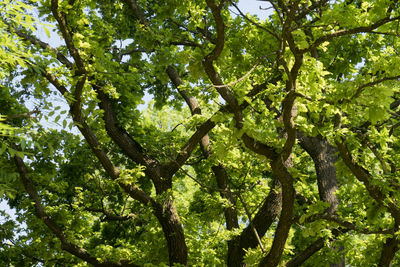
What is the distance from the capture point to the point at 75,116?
7.19 meters

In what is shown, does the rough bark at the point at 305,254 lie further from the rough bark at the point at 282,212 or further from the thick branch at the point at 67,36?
the thick branch at the point at 67,36

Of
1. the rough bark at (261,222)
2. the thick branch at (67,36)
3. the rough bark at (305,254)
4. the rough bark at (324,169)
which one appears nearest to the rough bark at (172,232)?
the rough bark at (261,222)

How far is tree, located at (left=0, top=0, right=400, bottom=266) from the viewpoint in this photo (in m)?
5.45

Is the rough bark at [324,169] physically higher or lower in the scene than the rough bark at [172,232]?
higher

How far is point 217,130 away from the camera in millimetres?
8914

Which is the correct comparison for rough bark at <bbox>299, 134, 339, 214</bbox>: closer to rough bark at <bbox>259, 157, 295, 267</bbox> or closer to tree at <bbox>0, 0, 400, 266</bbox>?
tree at <bbox>0, 0, 400, 266</bbox>

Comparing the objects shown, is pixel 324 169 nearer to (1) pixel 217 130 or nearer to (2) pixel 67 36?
(1) pixel 217 130

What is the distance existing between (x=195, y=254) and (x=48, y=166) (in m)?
3.40

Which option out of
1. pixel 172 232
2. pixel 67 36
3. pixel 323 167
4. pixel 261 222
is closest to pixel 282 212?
pixel 261 222

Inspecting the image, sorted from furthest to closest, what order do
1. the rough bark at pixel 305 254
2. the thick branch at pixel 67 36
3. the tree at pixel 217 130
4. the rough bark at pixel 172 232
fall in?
the rough bark at pixel 305 254, the rough bark at pixel 172 232, the thick branch at pixel 67 36, the tree at pixel 217 130

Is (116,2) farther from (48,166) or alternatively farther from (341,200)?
(341,200)

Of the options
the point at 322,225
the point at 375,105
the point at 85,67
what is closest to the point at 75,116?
the point at 85,67

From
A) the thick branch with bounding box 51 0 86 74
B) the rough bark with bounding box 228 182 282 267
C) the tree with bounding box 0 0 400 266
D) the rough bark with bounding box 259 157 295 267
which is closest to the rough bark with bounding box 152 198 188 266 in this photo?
the tree with bounding box 0 0 400 266

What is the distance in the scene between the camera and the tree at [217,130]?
5.45 meters
